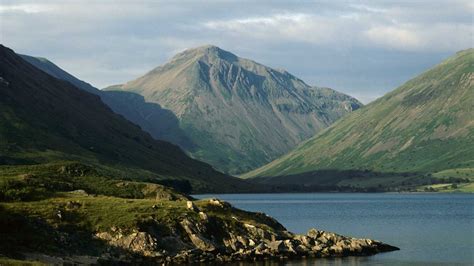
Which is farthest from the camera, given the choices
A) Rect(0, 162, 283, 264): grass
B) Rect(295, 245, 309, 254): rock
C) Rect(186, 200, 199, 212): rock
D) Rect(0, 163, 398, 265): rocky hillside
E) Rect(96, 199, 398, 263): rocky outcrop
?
Rect(186, 200, 199, 212): rock

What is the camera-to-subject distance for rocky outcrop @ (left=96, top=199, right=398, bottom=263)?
357ft

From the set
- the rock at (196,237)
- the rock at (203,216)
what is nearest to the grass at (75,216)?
the rock at (203,216)

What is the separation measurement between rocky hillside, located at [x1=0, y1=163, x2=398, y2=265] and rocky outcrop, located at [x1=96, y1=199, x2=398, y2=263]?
0.46 ft

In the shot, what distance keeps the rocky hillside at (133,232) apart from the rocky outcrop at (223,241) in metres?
0.14

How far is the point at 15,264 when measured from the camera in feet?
255

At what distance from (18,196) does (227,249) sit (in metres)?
32.2

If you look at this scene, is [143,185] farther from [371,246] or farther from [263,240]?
[371,246]

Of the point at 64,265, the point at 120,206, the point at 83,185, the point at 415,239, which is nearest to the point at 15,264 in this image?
the point at 64,265

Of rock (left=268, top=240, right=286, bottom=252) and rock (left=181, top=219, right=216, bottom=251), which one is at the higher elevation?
rock (left=181, top=219, right=216, bottom=251)

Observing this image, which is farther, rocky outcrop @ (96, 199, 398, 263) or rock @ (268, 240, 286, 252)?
rock @ (268, 240, 286, 252)

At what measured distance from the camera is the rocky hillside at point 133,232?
102 meters

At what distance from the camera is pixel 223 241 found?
11538 cm

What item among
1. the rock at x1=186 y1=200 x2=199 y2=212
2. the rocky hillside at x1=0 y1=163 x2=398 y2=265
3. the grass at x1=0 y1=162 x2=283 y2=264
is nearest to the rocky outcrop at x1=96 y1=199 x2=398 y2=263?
the rock at x1=186 y1=200 x2=199 y2=212

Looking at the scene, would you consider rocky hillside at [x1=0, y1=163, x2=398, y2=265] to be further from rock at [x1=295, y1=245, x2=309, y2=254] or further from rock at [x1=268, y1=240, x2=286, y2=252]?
rock at [x1=295, y1=245, x2=309, y2=254]
